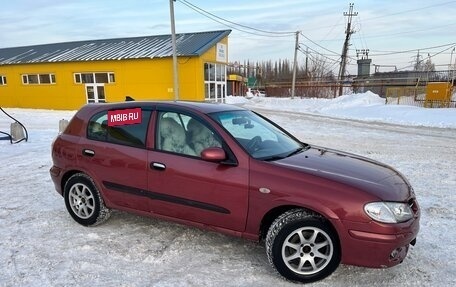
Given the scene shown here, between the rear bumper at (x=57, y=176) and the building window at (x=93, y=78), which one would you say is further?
the building window at (x=93, y=78)

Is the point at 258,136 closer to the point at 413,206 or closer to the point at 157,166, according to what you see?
the point at 157,166

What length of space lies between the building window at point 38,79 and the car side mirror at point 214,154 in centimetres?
2758

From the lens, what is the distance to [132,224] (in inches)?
183

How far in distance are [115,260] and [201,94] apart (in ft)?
68.1

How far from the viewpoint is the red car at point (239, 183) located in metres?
3.14

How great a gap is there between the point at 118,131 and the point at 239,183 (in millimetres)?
1702

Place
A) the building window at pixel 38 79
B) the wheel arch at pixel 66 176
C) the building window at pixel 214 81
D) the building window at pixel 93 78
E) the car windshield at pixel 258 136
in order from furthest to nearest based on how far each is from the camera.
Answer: the building window at pixel 38 79
the building window at pixel 93 78
the building window at pixel 214 81
the wheel arch at pixel 66 176
the car windshield at pixel 258 136

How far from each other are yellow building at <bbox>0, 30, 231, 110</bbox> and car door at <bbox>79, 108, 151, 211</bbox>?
19.2 m

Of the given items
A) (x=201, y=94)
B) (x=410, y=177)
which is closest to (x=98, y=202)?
(x=410, y=177)

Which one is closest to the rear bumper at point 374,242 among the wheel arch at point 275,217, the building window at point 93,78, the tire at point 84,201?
the wheel arch at point 275,217

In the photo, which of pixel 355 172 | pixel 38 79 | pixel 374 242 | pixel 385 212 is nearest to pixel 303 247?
pixel 374 242

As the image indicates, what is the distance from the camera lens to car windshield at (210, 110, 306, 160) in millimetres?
3768

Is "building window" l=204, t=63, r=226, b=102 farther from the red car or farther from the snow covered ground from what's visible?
the red car

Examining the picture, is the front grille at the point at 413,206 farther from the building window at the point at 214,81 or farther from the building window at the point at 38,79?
the building window at the point at 38,79
